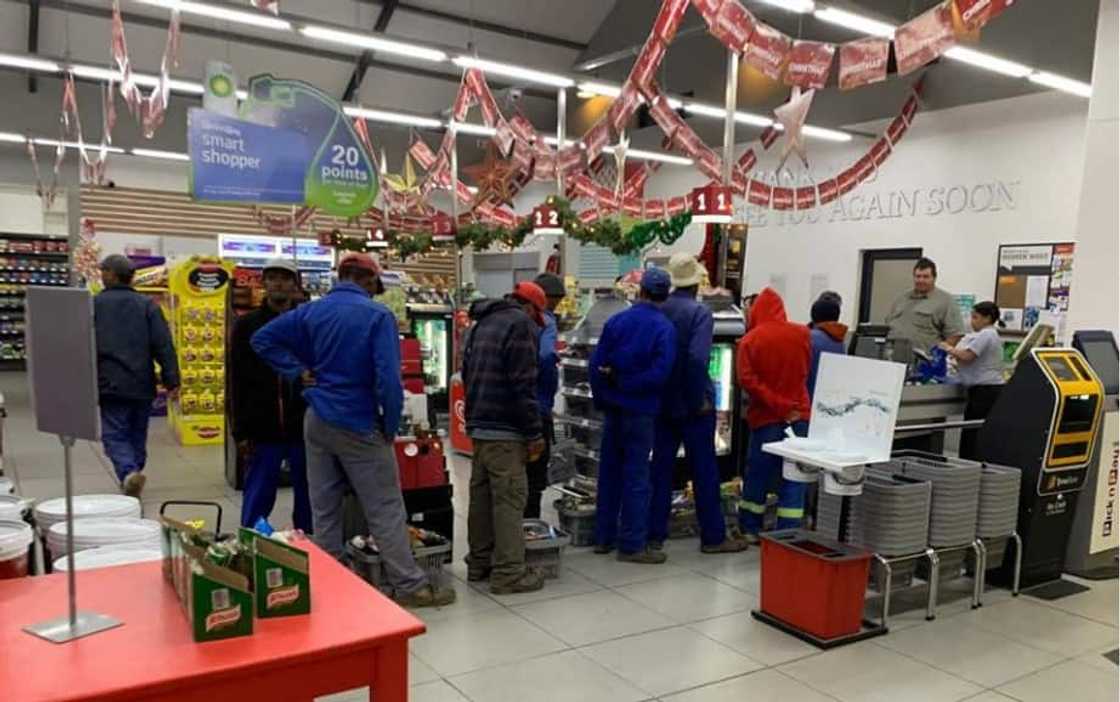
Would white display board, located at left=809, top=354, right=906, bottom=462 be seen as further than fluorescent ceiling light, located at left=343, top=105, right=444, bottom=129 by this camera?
No

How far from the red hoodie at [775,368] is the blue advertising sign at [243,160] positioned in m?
2.67

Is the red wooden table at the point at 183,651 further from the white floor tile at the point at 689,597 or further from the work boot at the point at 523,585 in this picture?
the white floor tile at the point at 689,597

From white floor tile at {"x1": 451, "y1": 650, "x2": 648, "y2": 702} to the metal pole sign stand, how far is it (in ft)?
5.70

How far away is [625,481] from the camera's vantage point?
4.66m

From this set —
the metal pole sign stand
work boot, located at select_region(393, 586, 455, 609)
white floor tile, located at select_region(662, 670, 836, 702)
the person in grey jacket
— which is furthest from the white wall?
the metal pole sign stand

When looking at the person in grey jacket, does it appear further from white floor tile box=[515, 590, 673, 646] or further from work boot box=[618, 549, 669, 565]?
work boot box=[618, 549, 669, 565]

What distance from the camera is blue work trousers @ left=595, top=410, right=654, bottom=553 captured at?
461 cm

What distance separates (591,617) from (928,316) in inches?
167

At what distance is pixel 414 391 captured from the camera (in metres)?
5.97

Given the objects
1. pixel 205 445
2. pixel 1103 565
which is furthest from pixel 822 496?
pixel 205 445

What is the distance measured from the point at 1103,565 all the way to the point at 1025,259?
6341 millimetres

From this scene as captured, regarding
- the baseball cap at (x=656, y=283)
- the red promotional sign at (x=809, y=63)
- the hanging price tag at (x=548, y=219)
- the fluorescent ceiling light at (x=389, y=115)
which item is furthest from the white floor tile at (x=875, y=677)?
the fluorescent ceiling light at (x=389, y=115)

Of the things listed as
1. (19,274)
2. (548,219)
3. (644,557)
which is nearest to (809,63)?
(548,219)

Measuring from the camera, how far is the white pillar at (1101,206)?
5.04 m
